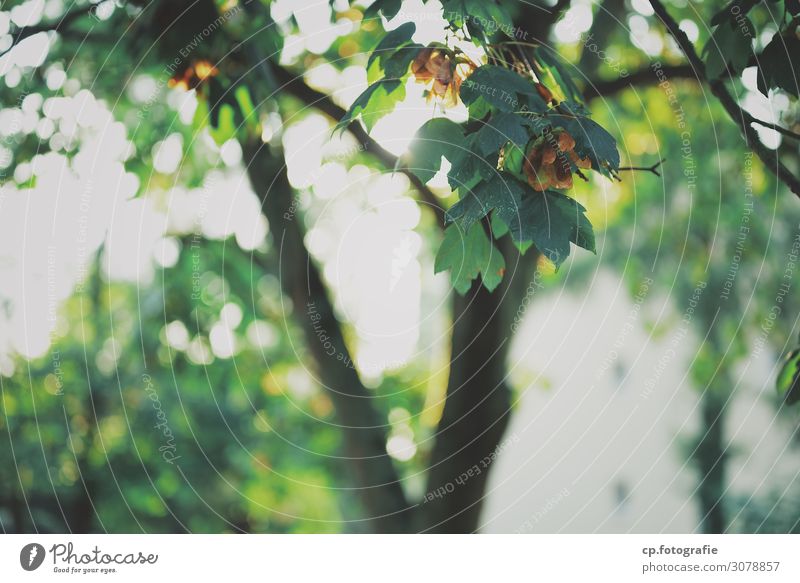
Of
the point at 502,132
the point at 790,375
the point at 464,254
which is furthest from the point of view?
the point at 790,375

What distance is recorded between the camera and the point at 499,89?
1.95ft

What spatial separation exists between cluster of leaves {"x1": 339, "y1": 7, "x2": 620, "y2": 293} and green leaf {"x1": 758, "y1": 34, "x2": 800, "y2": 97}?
27 cm

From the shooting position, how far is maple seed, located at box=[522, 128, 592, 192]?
0.61 m

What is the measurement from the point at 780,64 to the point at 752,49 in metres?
0.04

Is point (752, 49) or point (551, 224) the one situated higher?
point (752, 49)

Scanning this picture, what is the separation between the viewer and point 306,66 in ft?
4.62

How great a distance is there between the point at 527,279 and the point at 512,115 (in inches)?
31.5

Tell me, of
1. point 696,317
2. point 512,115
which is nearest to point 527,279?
point 512,115

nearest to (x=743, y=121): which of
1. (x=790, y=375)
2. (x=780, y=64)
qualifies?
(x=780, y=64)

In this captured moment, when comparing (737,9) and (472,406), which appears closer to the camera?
(737,9)
